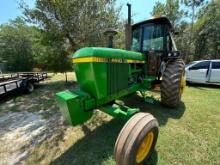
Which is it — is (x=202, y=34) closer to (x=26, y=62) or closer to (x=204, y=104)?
(x=204, y=104)

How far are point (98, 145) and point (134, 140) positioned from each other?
1205 mm

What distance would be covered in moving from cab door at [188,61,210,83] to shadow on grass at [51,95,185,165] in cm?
491

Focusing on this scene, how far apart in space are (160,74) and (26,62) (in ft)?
93.9

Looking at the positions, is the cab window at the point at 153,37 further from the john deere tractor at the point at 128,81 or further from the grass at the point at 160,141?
the grass at the point at 160,141

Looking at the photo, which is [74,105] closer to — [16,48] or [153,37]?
[153,37]

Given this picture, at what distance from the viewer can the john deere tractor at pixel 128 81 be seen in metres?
2.33

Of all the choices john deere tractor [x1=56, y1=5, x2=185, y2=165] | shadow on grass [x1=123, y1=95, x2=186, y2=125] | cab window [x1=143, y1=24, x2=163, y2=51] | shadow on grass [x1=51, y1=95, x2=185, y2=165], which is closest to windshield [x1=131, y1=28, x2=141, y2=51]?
john deere tractor [x1=56, y1=5, x2=185, y2=165]

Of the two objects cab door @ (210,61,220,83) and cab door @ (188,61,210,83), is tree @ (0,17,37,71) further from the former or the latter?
cab door @ (210,61,220,83)

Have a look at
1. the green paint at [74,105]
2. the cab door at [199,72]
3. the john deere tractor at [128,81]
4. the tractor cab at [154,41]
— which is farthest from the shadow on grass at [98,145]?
the cab door at [199,72]

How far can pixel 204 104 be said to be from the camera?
5.29 meters

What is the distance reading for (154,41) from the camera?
15.1 feet

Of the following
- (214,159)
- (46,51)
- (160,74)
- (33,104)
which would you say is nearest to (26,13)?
(46,51)

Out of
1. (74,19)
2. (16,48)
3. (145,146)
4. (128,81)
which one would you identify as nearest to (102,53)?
(128,81)

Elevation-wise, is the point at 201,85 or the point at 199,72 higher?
the point at 199,72
